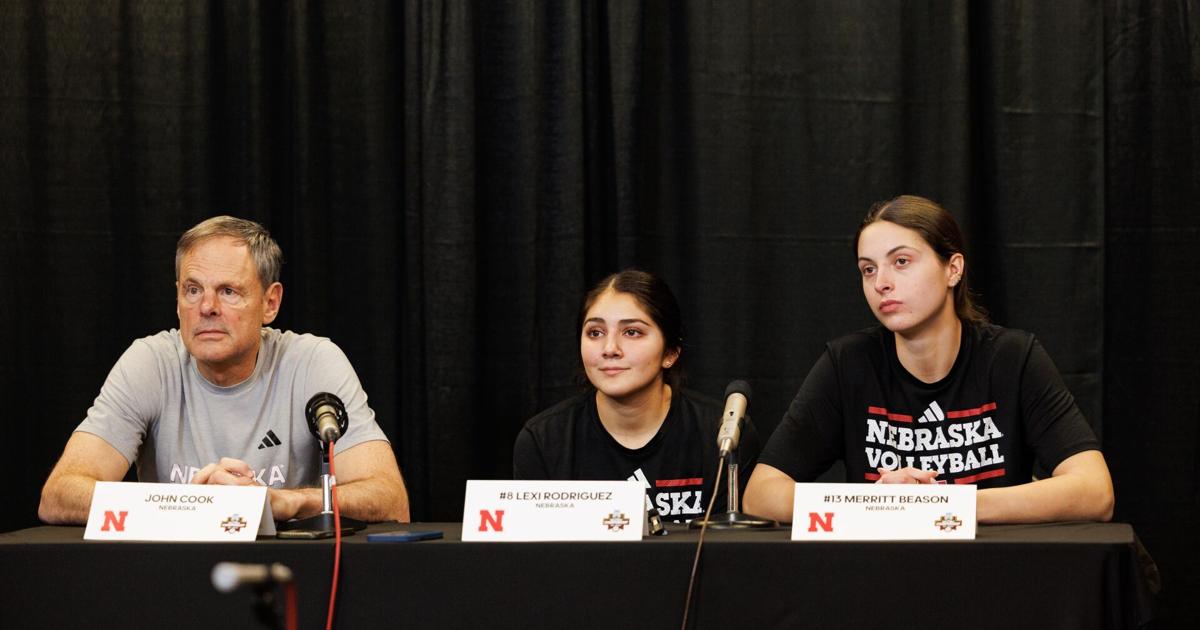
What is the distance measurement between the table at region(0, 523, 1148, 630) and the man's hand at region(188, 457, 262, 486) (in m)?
0.28

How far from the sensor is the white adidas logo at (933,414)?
8.64 feet

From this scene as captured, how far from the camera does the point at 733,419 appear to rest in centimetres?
212

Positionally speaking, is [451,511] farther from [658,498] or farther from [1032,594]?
[1032,594]

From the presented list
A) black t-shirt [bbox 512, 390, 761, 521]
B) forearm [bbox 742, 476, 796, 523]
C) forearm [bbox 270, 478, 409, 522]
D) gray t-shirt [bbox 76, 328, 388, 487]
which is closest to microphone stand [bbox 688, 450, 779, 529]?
forearm [bbox 742, 476, 796, 523]

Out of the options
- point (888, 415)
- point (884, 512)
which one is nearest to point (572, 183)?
point (888, 415)

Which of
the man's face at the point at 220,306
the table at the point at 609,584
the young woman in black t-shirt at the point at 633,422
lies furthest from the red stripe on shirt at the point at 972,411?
the man's face at the point at 220,306

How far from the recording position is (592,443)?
2867mm

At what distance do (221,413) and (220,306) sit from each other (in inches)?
10.1

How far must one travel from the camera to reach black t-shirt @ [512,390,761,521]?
110 inches

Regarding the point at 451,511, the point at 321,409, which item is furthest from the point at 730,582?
the point at 451,511

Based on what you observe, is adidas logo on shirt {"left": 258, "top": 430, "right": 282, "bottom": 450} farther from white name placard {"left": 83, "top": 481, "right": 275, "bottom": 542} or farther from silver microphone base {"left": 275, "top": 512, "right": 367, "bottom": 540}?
white name placard {"left": 83, "top": 481, "right": 275, "bottom": 542}

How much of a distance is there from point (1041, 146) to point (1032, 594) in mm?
2074

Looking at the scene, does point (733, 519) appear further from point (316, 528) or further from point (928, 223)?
point (928, 223)

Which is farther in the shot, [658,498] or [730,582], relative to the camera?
[658,498]
